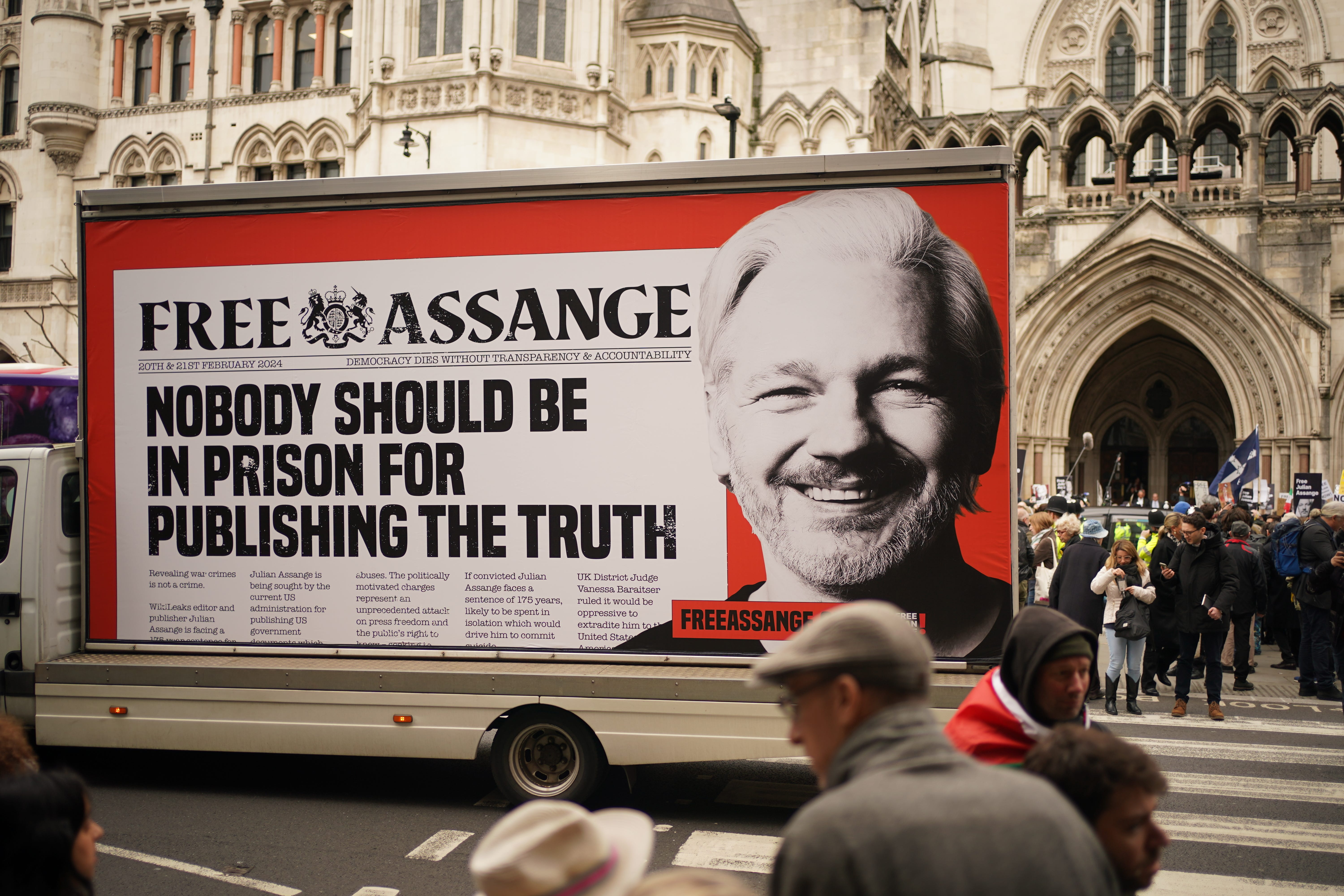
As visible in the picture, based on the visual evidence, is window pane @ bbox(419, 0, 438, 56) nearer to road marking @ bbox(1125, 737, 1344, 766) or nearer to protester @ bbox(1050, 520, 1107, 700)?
protester @ bbox(1050, 520, 1107, 700)

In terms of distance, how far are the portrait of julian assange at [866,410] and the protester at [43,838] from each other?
150 inches

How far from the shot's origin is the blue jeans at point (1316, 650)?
10.4 metres

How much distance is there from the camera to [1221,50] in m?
36.5

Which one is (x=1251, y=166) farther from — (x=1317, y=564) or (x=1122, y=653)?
(x=1122, y=653)

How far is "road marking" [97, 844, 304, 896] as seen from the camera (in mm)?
5223

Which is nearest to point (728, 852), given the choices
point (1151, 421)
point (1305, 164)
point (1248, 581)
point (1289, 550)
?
point (1248, 581)

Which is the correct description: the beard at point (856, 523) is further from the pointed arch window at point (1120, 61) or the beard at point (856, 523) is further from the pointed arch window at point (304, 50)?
Result: the pointed arch window at point (1120, 61)

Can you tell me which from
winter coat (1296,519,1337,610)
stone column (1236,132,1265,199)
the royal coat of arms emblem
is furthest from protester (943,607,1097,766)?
stone column (1236,132,1265,199)

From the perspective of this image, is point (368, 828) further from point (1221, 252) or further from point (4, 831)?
point (1221, 252)

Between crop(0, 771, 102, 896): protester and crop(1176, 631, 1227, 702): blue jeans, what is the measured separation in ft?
29.5

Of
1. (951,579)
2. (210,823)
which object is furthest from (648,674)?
(210,823)

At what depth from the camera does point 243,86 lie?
31.3m

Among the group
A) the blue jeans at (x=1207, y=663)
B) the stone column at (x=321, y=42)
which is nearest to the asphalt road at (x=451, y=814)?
the blue jeans at (x=1207, y=663)

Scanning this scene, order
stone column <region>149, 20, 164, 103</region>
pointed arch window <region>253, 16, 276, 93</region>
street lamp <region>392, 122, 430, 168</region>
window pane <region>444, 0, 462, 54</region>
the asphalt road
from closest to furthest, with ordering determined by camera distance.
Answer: the asphalt road < street lamp <region>392, 122, 430, 168</region> < window pane <region>444, 0, 462, 54</region> < pointed arch window <region>253, 16, 276, 93</region> < stone column <region>149, 20, 164, 103</region>
